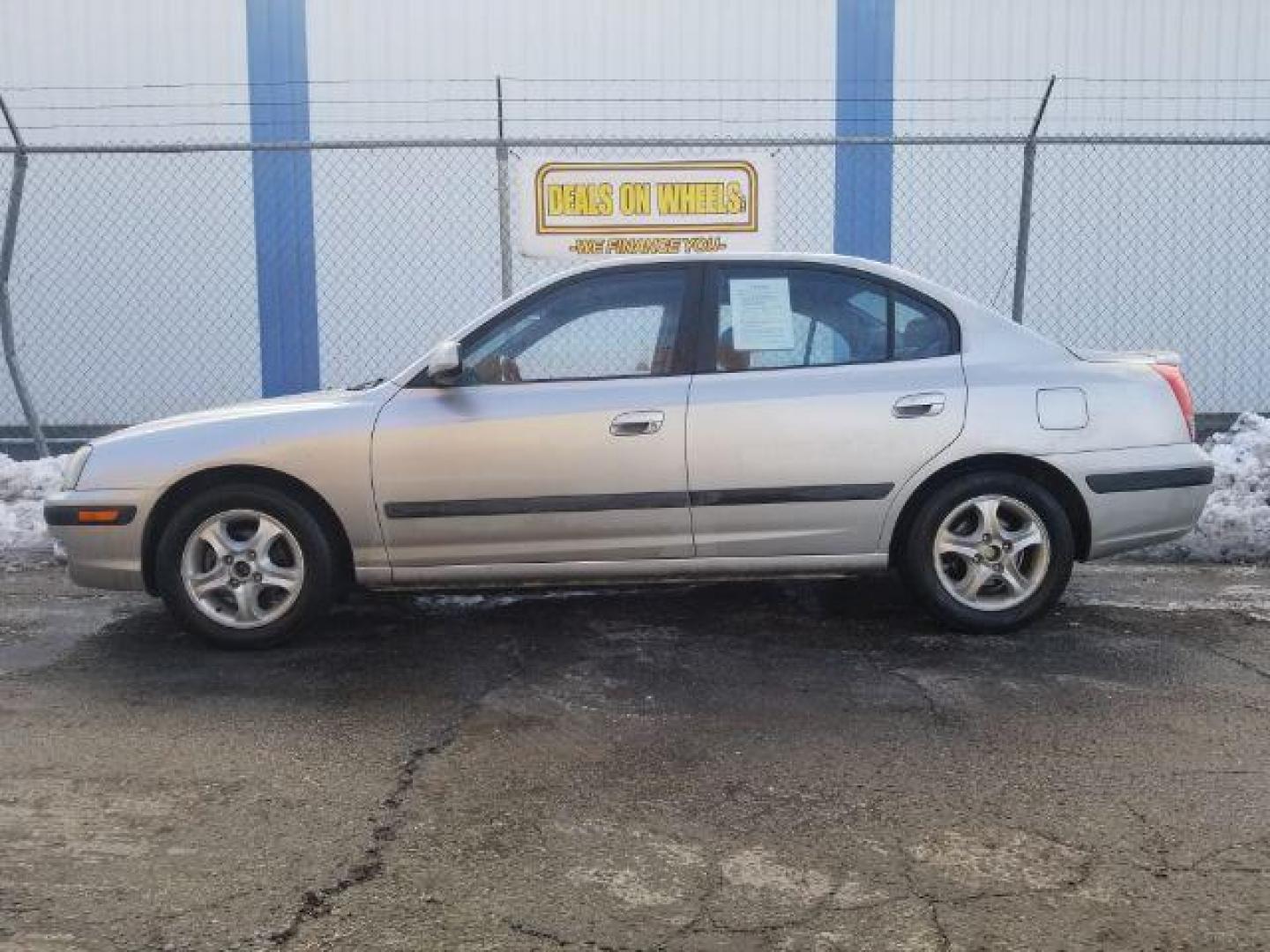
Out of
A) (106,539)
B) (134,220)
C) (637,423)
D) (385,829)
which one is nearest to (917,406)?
(637,423)

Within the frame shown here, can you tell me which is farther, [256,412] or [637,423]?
[256,412]

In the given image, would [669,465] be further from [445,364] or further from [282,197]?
[282,197]

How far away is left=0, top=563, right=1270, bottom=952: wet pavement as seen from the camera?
280 cm

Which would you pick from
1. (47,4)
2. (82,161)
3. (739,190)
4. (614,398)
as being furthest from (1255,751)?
(47,4)

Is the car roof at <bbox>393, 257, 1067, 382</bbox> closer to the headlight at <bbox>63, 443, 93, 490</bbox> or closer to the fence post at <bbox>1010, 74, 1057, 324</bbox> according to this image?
the headlight at <bbox>63, 443, 93, 490</bbox>

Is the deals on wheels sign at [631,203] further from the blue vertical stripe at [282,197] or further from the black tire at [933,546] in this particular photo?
the blue vertical stripe at [282,197]

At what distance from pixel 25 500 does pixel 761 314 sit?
503 centimetres

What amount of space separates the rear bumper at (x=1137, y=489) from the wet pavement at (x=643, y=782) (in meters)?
0.41

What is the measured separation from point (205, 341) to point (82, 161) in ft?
6.00

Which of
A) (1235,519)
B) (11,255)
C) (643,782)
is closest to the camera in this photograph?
(643,782)

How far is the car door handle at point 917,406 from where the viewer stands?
501 centimetres

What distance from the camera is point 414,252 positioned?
11.0m

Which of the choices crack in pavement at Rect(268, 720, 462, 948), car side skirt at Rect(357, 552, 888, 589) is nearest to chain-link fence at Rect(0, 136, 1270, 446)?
car side skirt at Rect(357, 552, 888, 589)

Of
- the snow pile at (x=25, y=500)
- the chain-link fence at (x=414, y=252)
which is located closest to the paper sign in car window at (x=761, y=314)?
the snow pile at (x=25, y=500)
